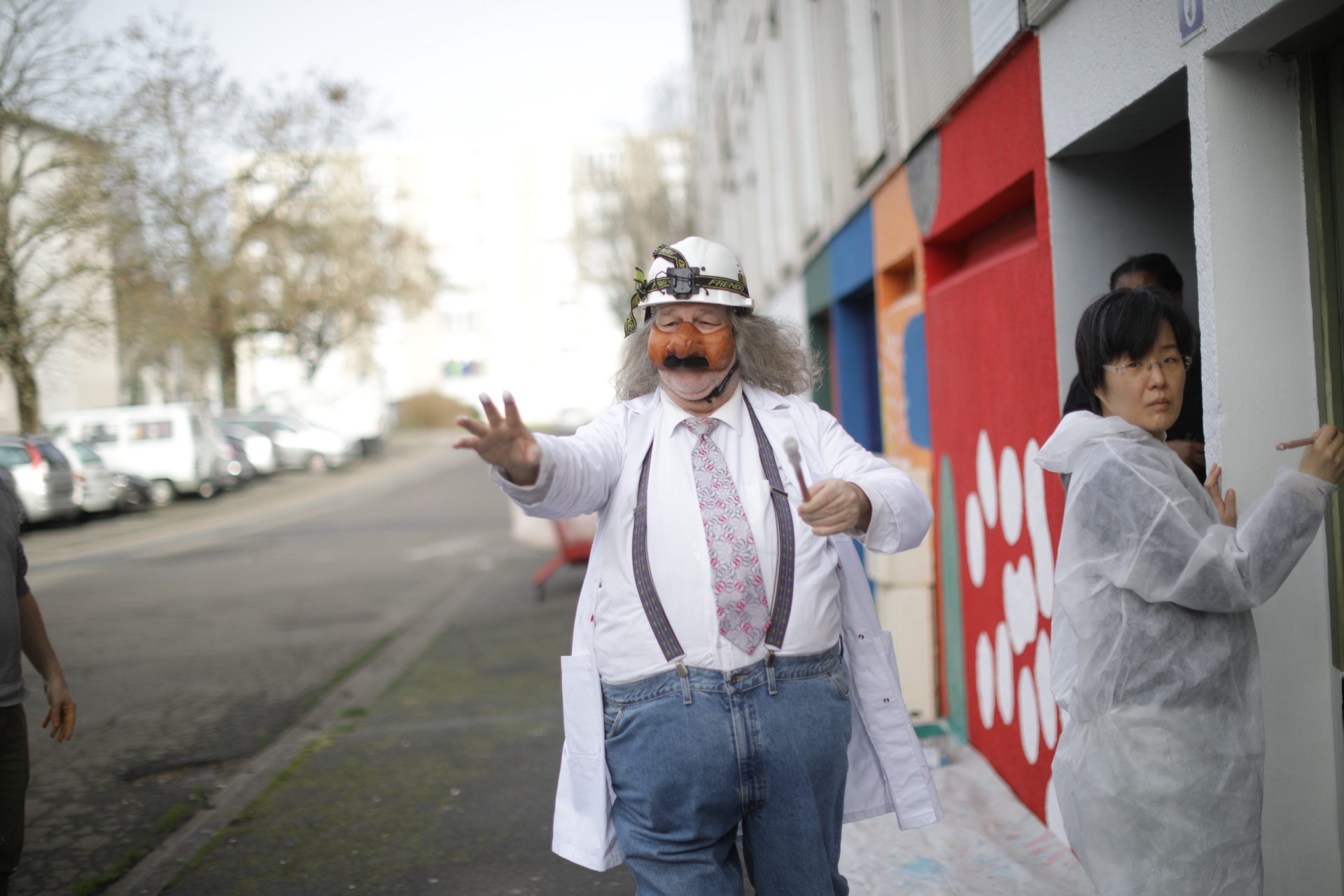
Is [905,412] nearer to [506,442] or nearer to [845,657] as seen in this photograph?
[845,657]

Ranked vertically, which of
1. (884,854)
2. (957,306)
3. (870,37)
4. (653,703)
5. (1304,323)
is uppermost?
(870,37)

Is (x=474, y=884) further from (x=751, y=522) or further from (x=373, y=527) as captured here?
(x=373, y=527)

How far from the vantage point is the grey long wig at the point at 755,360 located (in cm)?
263

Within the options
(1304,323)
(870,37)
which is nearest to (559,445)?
(1304,323)

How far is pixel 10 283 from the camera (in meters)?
17.9

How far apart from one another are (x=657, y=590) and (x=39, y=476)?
18.6 meters

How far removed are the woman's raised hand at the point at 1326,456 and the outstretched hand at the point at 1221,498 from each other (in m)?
0.18

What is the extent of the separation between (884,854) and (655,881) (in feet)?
6.79

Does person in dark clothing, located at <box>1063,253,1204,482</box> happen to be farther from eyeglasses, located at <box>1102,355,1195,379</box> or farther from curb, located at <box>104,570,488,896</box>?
curb, located at <box>104,570,488,896</box>

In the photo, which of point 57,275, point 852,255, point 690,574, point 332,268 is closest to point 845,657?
point 690,574

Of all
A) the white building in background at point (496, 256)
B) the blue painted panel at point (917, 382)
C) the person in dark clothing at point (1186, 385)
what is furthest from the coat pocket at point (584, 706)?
the white building in background at point (496, 256)

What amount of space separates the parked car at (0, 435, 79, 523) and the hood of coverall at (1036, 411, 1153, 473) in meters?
18.3

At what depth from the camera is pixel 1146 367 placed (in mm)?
2322

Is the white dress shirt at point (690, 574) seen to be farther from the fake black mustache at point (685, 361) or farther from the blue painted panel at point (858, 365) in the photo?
the blue painted panel at point (858, 365)
